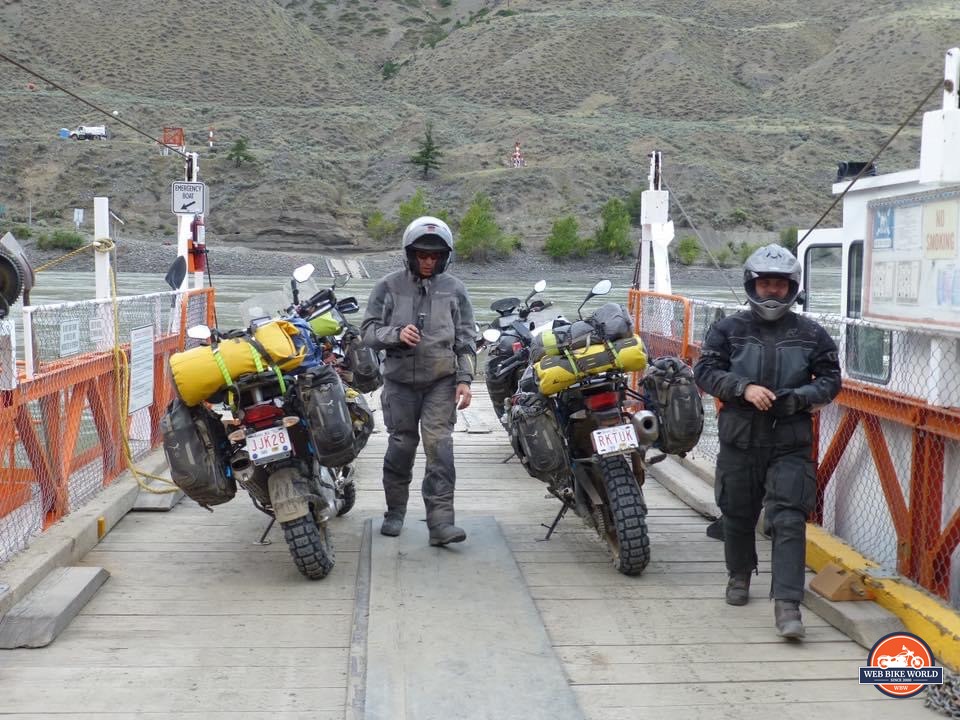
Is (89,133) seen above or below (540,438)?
above

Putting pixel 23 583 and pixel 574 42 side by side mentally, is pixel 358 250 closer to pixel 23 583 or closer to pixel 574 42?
pixel 574 42

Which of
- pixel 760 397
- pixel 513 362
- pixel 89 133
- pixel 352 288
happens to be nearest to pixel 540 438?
pixel 760 397

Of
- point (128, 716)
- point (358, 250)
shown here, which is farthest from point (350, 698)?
point (358, 250)

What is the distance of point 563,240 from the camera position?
67750 millimetres

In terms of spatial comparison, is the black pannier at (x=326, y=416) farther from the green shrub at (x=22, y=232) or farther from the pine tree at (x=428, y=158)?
the pine tree at (x=428, y=158)

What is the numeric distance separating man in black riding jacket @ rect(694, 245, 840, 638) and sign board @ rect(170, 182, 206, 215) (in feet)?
23.8

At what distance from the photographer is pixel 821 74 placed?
114 m

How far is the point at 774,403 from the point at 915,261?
118 centimetres

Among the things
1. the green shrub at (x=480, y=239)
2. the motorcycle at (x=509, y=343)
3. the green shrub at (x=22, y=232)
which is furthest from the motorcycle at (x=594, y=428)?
the green shrub at (x=480, y=239)

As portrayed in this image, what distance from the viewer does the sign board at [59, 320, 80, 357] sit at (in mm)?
6691

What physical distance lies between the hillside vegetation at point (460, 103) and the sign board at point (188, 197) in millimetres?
62118

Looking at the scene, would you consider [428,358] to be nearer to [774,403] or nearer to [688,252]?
[774,403]

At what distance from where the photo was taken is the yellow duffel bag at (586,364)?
6.09 metres

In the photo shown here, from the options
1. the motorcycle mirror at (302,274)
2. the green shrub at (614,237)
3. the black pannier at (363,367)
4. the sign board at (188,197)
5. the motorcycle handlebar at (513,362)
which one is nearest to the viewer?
the black pannier at (363,367)
